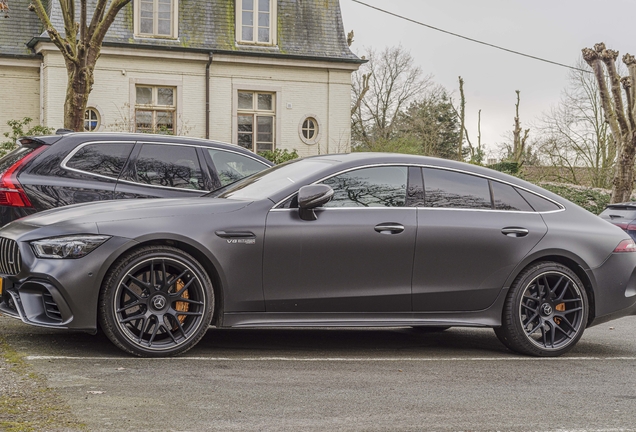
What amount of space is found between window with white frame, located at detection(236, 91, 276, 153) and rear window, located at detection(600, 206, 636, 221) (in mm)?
15449

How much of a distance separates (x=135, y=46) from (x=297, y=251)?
21.4 m

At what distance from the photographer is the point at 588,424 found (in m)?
4.96

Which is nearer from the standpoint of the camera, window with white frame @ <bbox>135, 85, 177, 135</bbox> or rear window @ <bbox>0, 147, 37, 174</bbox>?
rear window @ <bbox>0, 147, 37, 174</bbox>

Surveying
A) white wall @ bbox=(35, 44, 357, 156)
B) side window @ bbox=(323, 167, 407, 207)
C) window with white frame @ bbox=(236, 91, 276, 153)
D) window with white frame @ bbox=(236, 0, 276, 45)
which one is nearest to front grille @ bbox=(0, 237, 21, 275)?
side window @ bbox=(323, 167, 407, 207)

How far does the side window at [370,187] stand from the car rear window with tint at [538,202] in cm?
110

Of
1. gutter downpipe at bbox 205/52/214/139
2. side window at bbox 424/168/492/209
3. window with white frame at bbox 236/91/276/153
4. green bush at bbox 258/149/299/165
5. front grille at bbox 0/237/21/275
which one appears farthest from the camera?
window with white frame at bbox 236/91/276/153

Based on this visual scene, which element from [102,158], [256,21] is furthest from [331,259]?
[256,21]

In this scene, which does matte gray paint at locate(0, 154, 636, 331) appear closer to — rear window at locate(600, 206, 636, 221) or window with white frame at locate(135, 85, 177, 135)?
rear window at locate(600, 206, 636, 221)

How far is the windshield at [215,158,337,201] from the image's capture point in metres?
6.84

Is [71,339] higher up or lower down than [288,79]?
lower down

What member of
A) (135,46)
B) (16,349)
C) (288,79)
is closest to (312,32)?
(288,79)

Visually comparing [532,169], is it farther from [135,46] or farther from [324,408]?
[324,408]

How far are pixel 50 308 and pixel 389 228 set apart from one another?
2.50 metres

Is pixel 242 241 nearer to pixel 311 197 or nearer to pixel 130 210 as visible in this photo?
pixel 311 197
